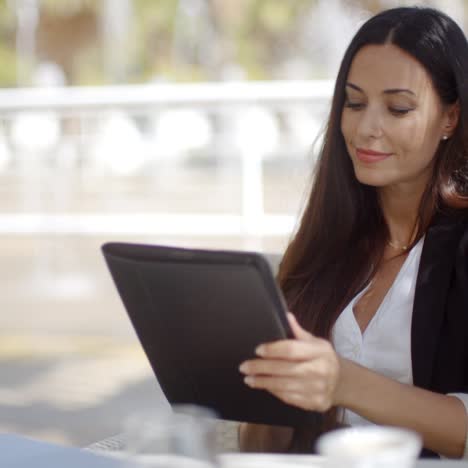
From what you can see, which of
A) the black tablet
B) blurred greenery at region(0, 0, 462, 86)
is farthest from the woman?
blurred greenery at region(0, 0, 462, 86)

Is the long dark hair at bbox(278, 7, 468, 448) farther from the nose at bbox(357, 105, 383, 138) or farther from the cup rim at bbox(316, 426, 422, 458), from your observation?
the cup rim at bbox(316, 426, 422, 458)

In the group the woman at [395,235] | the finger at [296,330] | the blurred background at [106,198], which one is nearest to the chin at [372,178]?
the woman at [395,235]

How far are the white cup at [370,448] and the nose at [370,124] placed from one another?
1.07 m

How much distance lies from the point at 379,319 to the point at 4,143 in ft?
11.6

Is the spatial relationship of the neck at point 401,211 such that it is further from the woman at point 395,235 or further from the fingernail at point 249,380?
the fingernail at point 249,380

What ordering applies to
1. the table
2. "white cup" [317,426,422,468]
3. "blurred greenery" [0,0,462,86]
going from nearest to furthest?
"white cup" [317,426,422,468]
the table
"blurred greenery" [0,0,462,86]

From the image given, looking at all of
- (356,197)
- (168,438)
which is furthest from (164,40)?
(168,438)

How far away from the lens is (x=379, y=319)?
2125 millimetres

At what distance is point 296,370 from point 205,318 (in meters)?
0.16

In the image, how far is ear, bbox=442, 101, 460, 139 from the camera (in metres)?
2.21

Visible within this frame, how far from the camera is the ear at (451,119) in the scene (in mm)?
2209

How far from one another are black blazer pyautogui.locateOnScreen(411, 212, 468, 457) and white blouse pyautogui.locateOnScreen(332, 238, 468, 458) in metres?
0.05

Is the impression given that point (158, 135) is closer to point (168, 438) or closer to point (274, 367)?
point (274, 367)

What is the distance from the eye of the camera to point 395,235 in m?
2.31
